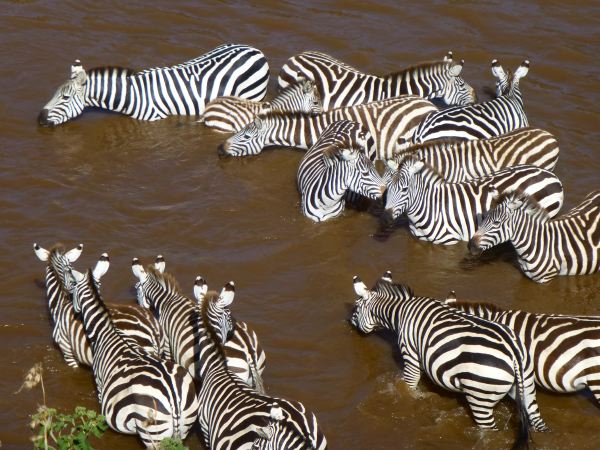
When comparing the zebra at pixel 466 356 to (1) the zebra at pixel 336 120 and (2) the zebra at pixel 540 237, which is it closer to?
(2) the zebra at pixel 540 237

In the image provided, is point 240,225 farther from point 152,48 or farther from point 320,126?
point 152,48

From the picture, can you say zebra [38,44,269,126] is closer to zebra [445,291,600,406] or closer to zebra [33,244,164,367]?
zebra [33,244,164,367]

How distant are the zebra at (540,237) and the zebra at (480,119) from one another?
6.59ft

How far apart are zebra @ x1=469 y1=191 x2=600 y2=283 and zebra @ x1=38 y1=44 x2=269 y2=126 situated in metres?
4.63

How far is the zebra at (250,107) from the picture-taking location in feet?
39.2

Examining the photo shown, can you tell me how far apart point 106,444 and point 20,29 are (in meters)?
8.75

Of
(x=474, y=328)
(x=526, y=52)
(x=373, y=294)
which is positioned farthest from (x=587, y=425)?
(x=526, y=52)

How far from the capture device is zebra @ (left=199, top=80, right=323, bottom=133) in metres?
11.9

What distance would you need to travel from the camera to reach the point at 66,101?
Result: 12023mm

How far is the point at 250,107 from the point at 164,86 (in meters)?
1.33

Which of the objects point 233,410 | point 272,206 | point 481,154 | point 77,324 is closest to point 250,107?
point 272,206

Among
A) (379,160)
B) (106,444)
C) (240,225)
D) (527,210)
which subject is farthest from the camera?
(379,160)

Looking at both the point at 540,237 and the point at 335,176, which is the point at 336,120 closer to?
the point at 335,176

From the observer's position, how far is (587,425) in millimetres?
7539
